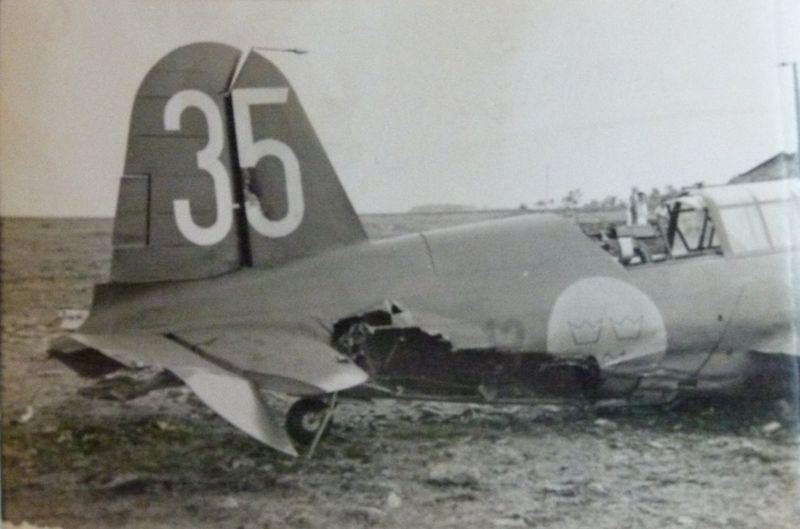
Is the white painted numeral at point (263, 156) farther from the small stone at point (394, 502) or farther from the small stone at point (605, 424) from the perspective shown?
the small stone at point (605, 424)

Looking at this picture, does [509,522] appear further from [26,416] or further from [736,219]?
[26,416]

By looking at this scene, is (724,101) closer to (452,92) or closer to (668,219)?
(668,219)

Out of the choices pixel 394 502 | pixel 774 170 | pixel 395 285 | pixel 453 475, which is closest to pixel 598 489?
pixel 453 475

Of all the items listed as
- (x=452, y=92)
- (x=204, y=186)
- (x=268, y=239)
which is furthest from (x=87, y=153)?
(x=452, y=92)

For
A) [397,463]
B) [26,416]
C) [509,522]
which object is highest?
[26,416]

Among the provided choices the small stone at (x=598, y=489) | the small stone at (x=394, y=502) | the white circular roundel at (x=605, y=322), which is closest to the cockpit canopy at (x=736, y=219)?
the white circular roundel at (x=605, y=322)

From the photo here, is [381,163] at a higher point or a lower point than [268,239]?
higher

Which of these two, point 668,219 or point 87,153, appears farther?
point 87,153

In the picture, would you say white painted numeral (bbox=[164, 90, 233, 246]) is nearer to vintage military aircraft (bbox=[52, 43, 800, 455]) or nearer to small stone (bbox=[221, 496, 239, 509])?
vintage military aircraft (bbox=[52, 43, 800, 455])
